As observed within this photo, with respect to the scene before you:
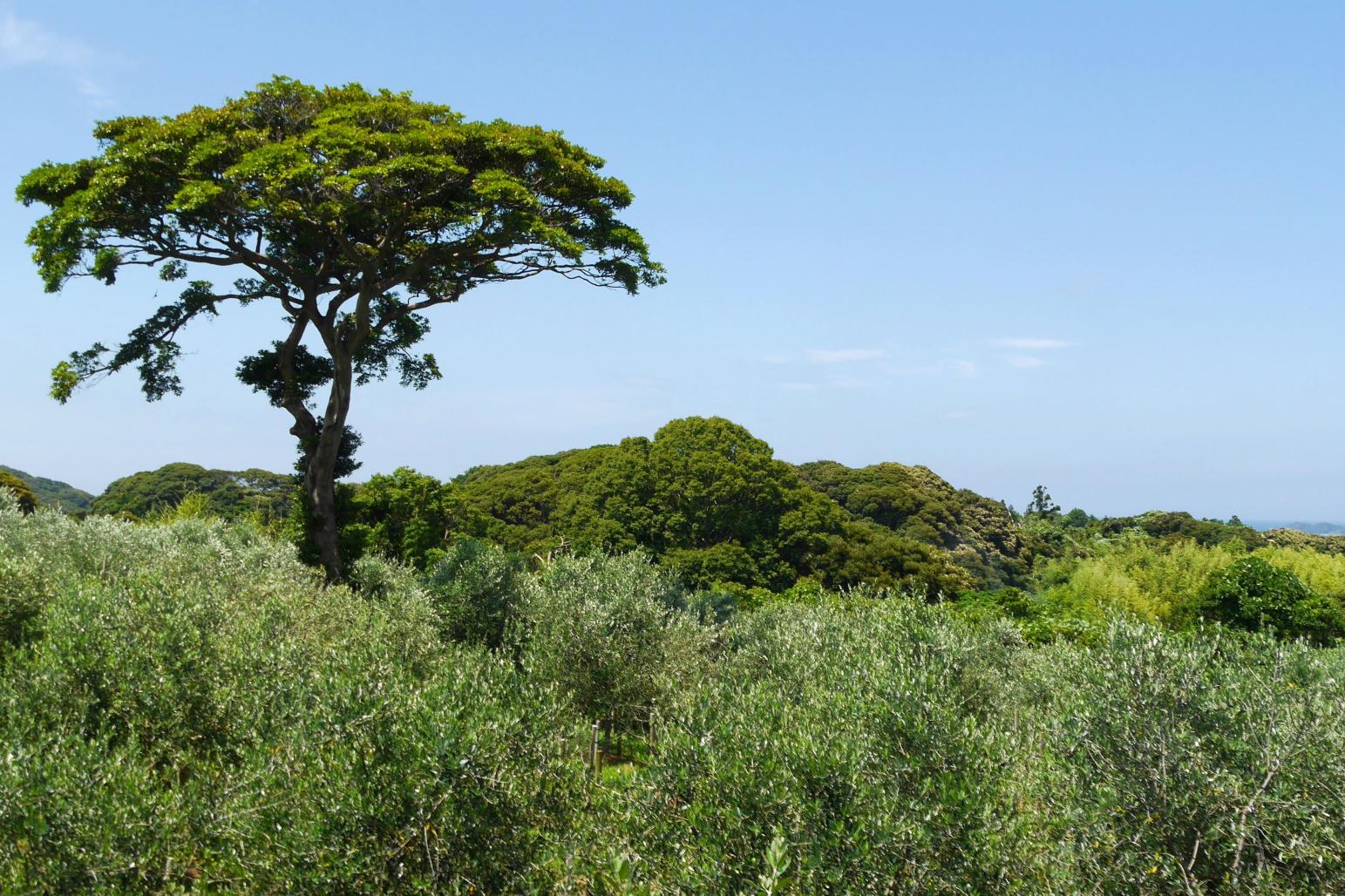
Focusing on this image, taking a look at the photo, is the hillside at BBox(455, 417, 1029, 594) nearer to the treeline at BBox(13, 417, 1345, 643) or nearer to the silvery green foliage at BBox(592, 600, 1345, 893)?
the treeline at BBox(13, 417, 1345, 643)

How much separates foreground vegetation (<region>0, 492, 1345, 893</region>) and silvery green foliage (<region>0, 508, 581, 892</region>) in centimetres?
3

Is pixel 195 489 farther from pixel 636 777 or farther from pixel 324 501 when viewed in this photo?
pixel 636 777

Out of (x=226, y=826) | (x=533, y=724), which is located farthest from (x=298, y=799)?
(x=533, y=724)

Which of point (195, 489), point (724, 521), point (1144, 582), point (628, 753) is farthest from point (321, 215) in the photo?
point (195, 489)

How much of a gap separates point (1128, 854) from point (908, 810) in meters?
2.19

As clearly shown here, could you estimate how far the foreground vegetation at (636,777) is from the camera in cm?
738

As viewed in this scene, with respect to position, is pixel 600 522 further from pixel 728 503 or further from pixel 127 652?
pixel 127 652

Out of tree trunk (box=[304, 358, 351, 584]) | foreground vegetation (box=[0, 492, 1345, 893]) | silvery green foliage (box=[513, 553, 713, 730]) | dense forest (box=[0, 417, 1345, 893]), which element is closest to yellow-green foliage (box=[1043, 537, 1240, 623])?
dense forest (box=[0, 417, 1345, 893])

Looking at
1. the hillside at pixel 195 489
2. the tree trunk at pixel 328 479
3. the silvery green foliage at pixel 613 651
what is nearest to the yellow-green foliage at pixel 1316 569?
the silvery green foliage at pixel 613 651

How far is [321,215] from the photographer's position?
69.1ft

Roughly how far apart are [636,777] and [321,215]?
17.5 meters

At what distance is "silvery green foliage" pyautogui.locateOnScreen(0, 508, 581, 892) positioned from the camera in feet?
23.9

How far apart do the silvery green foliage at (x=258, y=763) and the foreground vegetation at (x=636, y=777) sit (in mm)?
28

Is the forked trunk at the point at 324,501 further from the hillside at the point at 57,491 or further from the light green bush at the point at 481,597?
the hillside at the point at 57,491
